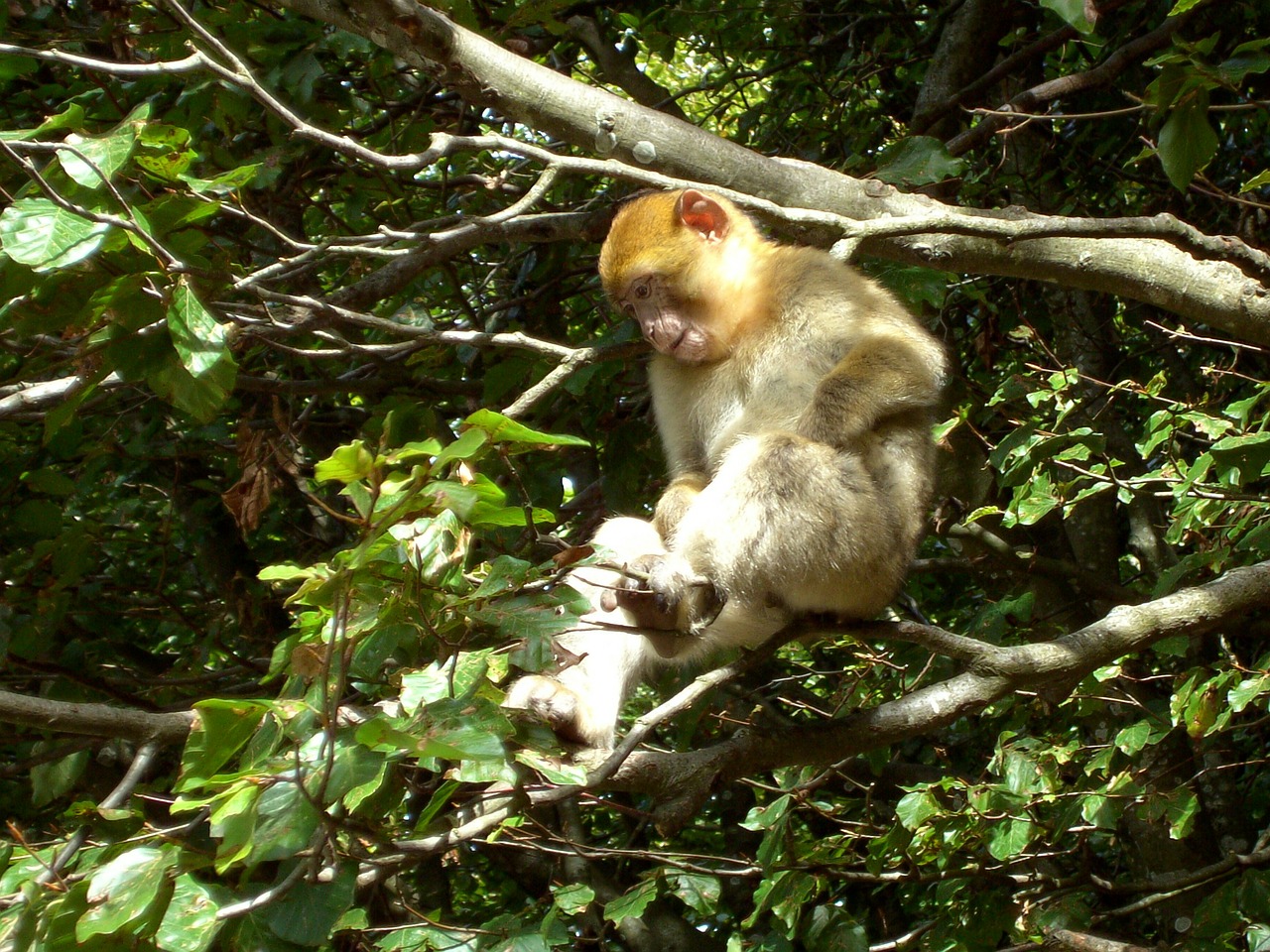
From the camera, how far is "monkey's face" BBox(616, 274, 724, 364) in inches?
171

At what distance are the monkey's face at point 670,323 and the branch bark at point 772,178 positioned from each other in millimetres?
828

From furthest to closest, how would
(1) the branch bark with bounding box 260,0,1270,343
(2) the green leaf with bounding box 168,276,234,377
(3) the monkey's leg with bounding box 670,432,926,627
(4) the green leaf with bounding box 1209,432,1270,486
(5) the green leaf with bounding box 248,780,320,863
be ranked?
(3) the monkey's leg with bounding box 670,432,926,627, (4) the green leaf with bounding box 1209,432,1270,486, (1) the branch bark with bounding box 260,0,1270,343, (2) the green leaf with bounding box 168,276,234,377, (5) the green leaf with bounding box 248,780,320,863

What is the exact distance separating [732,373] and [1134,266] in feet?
4.77

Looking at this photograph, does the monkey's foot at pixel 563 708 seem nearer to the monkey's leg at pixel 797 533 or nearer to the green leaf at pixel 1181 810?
the monkey's leg at pixel 797 533

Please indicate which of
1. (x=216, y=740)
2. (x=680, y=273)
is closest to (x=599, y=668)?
(x=680, y=273)

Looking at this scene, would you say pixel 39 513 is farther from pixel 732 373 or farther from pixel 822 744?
pixel 822 744

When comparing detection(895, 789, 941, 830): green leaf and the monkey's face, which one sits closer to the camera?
detection(895, 789, 941, 830): green leaf

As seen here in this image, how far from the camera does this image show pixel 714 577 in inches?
144

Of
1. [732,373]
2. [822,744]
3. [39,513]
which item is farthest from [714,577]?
[39,513]

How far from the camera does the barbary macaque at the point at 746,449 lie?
3.60 m

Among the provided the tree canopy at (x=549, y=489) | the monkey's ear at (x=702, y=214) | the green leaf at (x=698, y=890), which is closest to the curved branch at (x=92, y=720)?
the tree canopy at (x=549, y=489)

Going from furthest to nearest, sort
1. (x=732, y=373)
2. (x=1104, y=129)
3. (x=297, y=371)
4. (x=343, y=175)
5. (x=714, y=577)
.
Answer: (x=1104, y=129), (x=297, y=371), (x=343, y=175), (x=732, y=373), (x=714, y=577)

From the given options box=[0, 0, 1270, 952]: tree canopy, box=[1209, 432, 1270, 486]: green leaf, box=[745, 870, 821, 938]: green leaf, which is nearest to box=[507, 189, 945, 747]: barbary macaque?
box=[0, 0, 1270, 952]: tree canopy

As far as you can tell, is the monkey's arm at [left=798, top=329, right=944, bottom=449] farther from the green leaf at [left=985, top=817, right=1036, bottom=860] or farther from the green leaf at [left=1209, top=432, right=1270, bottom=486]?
the green leaf at [left=985, top=817, right=1036, bottom=860]
